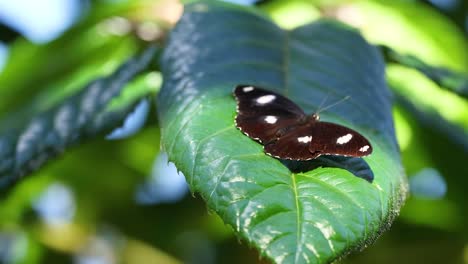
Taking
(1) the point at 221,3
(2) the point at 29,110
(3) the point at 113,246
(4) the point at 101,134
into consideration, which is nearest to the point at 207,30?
(1) the point at 221,3

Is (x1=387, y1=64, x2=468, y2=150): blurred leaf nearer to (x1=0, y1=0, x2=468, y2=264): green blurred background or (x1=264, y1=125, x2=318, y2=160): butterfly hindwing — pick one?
(x1=0, y1=0, x2=468, y2=264): green blurred background

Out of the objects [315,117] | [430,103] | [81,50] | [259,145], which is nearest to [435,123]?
[430,103]

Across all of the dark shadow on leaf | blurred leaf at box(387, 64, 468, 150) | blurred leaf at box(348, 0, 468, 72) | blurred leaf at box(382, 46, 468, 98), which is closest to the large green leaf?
the dark shadow on leaf

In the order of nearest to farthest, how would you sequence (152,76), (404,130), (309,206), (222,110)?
(309,206) → (222,110) → (152,76) → (404,130)

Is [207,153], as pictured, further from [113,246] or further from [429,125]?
[113,246]

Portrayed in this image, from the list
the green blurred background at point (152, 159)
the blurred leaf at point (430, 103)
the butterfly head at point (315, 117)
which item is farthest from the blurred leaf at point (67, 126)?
the blurred leaf at point (430, 103)

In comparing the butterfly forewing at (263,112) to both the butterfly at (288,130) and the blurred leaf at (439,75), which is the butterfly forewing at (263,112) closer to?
the butterfly at (288,130)

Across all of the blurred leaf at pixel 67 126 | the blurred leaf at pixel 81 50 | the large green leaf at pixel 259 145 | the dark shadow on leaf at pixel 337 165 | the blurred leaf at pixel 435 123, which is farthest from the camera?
the blurred leaf at pixel 81 50
